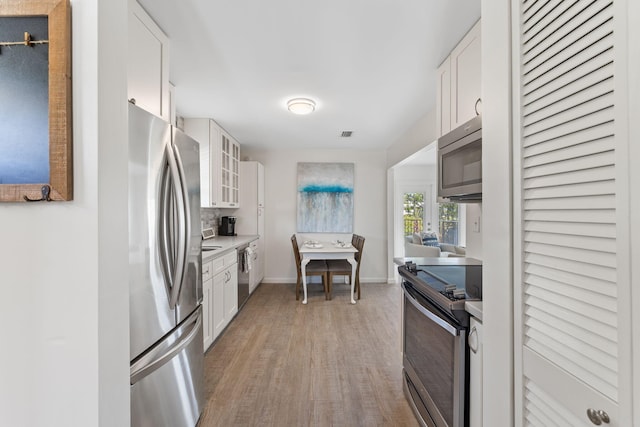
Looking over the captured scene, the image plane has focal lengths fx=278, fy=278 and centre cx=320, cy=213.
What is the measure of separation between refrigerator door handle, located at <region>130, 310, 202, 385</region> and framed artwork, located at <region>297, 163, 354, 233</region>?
3.45 metres

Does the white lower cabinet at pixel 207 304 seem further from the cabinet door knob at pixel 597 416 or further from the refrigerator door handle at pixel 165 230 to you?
the cabinet door knob at pixel 597 416

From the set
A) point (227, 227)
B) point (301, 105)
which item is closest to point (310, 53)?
point (301, 105)

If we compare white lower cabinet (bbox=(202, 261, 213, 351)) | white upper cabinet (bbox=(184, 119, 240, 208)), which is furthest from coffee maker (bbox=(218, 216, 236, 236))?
white lower cabinet (bbox=(202, 261, 213, 351))

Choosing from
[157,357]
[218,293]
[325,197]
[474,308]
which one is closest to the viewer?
[474,308]

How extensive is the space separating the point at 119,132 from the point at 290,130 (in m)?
3.04

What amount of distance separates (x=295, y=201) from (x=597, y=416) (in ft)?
15.0

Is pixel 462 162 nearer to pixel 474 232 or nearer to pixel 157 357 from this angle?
pixel 474 232

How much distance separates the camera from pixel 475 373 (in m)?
1.14

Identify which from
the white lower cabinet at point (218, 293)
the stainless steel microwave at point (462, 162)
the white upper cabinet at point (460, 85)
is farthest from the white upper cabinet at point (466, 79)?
the white lower cabinet at point (218, 293)

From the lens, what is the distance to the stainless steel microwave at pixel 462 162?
1.40 metres

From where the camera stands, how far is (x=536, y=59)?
0.72 metres

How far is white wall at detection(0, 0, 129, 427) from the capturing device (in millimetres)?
787

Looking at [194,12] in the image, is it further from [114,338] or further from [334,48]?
[114,338]

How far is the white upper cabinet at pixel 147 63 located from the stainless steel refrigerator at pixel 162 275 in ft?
1.15
